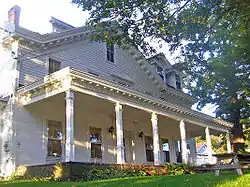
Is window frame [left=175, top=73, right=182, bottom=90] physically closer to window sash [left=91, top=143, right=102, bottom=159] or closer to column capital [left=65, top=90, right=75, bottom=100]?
window sash [left=91, top=143, right=102, bottom=159]

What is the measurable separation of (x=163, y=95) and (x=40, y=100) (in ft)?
41.8

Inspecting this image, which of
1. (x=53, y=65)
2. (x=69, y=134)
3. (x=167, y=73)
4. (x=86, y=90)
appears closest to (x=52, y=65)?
(x=53, y=65)

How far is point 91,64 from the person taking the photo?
59.8ft

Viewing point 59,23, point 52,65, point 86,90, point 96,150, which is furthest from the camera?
point 59,23

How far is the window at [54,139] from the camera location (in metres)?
14.6

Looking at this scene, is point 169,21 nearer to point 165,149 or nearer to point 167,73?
point 165,149

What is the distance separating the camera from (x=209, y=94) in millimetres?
27109

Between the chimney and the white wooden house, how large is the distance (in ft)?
2.10

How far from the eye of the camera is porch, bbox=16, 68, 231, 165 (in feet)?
41.5

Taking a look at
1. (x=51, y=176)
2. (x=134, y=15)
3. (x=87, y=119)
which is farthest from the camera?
(x=87, y=119)

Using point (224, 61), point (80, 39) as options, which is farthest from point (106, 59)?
point (224, 61)

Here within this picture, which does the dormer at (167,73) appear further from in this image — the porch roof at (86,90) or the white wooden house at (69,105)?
the porch roof at (86,90)

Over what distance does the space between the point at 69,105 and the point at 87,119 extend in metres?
4.59

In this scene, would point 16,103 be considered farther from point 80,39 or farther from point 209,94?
point 209,94
